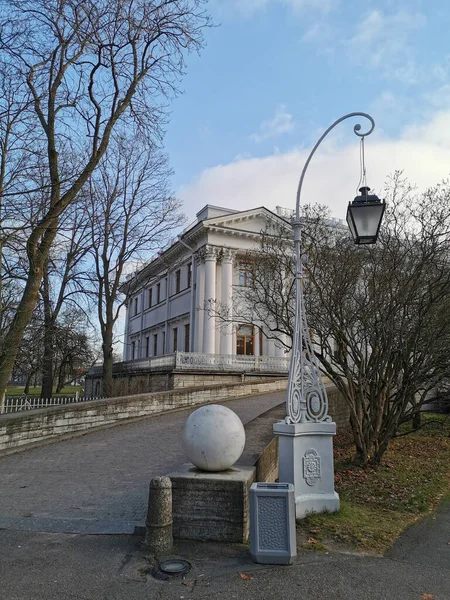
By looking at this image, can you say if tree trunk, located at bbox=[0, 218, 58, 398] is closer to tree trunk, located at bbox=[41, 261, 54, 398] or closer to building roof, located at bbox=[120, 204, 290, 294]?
tree trunk, located at bbox=[41, 261, 54, 398]

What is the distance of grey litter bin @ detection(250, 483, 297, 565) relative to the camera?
429 centimetres

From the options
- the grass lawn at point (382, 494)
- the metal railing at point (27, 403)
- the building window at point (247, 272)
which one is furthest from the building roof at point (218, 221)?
the grass lawn at point (382, 494)

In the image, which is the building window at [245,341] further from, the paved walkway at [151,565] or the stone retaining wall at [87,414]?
the paved walkway at [151,565]

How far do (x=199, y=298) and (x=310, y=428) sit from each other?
95.8 ft

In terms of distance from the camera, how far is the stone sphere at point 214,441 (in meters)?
5.03

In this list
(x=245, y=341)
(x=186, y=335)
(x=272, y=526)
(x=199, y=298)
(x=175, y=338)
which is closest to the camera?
(x=272, y=526)

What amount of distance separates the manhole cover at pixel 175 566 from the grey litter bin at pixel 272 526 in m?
0.63

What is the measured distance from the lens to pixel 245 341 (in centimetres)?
3503

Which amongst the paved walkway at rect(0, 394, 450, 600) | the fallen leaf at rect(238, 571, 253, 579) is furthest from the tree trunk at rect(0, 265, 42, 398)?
the fallen leaf at rect(238, 571, 253, 579)

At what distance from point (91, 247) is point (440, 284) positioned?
16812mm

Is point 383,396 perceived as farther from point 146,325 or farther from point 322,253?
point 146,325

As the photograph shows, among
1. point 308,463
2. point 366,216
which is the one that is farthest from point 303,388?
point 366,216

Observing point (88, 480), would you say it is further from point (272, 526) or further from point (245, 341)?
point (245, 341)

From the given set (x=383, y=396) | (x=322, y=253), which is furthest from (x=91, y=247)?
(x=383, y=396)
